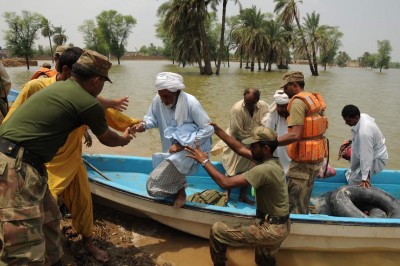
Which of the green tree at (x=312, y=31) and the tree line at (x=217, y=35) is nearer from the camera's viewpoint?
the tree line at (x=217, y=35)

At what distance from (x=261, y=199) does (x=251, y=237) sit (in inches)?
13.8

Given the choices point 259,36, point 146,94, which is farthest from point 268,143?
point 259,36

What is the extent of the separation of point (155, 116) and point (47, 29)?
60.5 metres

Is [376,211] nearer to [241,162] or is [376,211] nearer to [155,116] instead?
[241,162]

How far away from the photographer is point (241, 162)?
451cm

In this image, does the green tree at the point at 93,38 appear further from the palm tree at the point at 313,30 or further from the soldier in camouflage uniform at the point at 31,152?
the soldier in camouflage uniform at the point at 31,152

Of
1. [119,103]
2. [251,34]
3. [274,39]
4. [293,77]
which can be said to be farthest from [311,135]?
[274,39]

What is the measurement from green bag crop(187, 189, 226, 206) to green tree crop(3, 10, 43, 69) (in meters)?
51.2

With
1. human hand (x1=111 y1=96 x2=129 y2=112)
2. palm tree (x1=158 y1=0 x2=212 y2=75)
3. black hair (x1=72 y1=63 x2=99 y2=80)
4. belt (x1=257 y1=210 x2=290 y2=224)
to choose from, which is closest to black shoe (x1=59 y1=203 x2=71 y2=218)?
human hand (x1=111 y1=96 x2=129 y2=112)

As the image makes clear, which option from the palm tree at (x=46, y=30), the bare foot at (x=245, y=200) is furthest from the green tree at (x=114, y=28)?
the bare foot at (x=245, y=200)

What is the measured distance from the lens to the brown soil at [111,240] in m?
3.24

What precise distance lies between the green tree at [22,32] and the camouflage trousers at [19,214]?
5243 centimetres

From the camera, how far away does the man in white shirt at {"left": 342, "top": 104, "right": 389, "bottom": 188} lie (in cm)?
414

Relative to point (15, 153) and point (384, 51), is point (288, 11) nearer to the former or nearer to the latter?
point (15, 153)
